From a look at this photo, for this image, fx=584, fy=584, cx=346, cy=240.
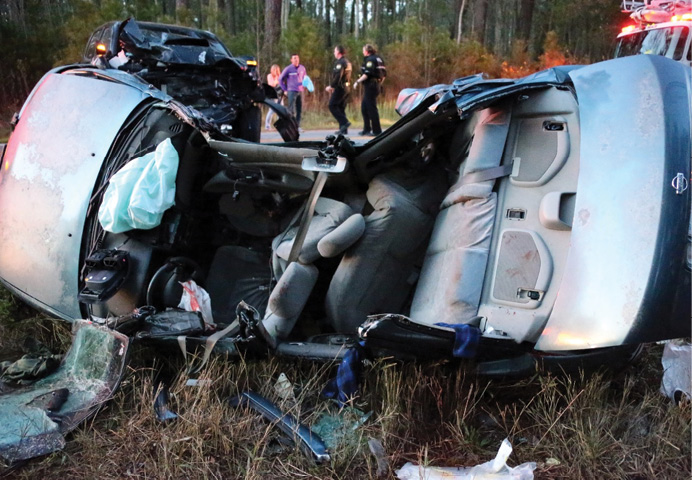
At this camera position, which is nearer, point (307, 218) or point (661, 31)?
point (307, 218)

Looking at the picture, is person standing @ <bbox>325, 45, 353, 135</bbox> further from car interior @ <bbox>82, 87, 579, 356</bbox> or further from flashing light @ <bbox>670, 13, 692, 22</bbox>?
car interior @ <bbox>82, 87, 579, 356</bbox>

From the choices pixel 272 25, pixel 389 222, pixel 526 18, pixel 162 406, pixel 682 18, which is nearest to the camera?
pixel 162 406

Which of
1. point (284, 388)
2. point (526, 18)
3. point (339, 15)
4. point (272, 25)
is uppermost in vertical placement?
point (526, 18)

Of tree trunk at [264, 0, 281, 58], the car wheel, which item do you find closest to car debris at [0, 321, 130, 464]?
the car wheel

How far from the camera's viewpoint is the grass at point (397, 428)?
2256mm

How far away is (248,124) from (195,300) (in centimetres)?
275

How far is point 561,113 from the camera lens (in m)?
2.59

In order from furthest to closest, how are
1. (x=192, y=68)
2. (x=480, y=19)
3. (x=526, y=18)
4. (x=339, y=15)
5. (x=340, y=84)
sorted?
1. (x=339, y=15)
2. (x=526, y=18)
3. (x=480, y=19)
4. (x=340, y=84)
5. (x=192, y=68)

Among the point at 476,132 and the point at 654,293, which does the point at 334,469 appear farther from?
the point at 476,132

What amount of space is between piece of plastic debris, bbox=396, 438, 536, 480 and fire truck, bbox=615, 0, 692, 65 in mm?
8606

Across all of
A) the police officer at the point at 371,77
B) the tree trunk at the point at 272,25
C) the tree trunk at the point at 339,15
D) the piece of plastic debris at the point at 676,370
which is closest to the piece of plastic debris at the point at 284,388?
the piece of plastic debris at the point at 676,370

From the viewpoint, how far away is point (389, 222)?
2.92 meters

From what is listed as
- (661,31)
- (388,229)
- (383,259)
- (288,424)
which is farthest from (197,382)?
(661,31)

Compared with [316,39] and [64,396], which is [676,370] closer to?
[64,396]
